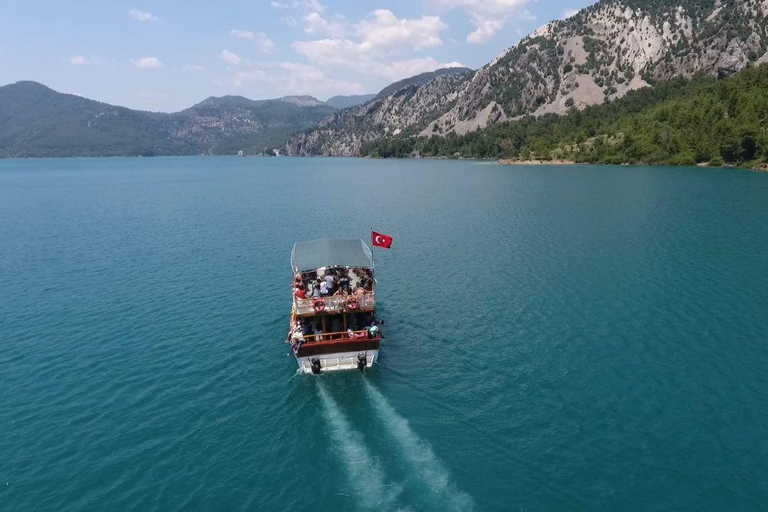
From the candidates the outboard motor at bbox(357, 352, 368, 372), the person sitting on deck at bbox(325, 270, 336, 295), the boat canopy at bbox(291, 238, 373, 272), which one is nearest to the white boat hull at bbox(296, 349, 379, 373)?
the outboard motor at bbox(357, 352, 368, 372)

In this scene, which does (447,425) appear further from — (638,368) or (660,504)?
(638,368)

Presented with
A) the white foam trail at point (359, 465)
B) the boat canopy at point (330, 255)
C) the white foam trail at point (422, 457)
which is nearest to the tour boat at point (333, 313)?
the boat canopy at point (330, 255)

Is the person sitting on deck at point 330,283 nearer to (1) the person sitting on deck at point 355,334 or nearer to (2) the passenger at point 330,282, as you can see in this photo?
(2) the passenger at point 330,282

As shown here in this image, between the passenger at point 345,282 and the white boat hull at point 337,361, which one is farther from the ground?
the passenger at point 345,282

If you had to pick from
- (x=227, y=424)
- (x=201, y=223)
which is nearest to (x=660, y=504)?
(x=227, y=424)

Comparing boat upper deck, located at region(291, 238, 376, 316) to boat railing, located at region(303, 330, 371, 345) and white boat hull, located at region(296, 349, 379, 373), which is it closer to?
boat railing, located at region(303, 330, 371, 345)
